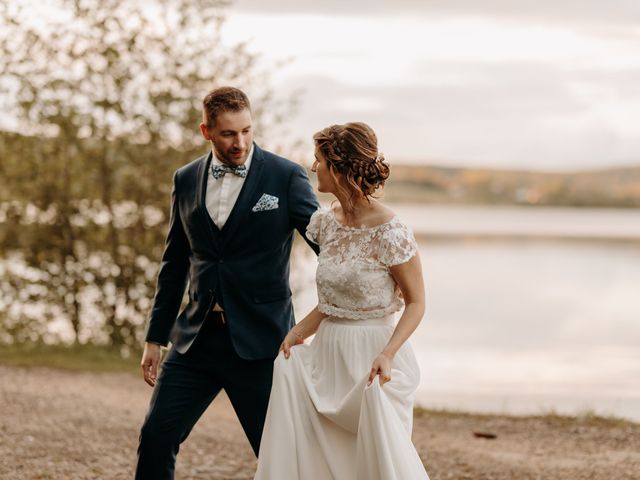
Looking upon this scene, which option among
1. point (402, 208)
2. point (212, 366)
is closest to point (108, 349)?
point (212, 366)

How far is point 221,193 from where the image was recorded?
4383 millimetres

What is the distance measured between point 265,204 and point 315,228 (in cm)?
30

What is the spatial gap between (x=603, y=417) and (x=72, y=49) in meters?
7.23

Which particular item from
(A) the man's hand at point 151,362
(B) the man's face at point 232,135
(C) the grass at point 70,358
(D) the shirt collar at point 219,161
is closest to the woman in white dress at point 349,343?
(B) the man's face at point 232,135

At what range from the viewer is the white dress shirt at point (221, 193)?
4.34 metres

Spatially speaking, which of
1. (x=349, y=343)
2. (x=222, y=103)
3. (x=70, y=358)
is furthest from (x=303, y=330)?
(x=70, y=358)

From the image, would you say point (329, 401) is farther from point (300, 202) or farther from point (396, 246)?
point (300, 202)

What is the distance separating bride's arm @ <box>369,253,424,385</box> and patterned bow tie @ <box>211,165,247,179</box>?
3.03 feet

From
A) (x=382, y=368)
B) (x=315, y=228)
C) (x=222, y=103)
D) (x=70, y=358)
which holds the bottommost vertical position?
(x=70, y=358)

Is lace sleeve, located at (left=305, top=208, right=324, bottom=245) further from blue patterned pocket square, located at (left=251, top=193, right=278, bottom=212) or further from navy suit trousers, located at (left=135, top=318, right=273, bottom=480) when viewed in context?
navy suit trousers, located at (left=135, top=318, right=273, bottom=480)

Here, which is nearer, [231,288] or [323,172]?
[323,172]

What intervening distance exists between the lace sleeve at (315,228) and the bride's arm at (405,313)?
1.44 feet

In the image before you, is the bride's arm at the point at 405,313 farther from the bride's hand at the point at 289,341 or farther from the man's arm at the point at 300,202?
the man's arm at the point at 300,202

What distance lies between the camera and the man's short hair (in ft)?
13.6
